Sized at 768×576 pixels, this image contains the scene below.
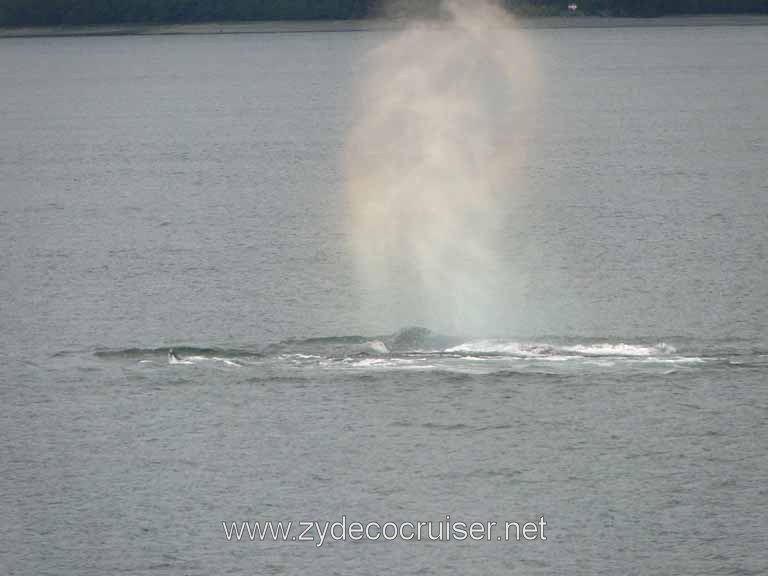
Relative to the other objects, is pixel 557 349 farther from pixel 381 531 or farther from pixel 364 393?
pixel 381 531

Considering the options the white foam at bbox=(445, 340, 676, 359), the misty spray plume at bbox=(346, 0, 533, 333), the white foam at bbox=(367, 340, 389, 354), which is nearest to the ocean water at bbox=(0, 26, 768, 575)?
the white foam at bbox=(445, 340, 676, 359)

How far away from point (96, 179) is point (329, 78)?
9761 centimetres

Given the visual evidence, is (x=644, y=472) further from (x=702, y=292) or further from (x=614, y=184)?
(x=614, y=184)

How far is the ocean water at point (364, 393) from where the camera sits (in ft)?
102

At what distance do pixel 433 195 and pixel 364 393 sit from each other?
122 feet

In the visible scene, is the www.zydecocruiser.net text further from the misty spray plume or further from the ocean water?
the misty spray plume

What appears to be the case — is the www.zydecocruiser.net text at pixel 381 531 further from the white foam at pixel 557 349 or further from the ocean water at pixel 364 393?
the white foam at pixel 557 349

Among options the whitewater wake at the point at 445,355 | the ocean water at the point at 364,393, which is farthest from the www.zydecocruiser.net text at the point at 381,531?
the whitewater wake at the point at 445,355

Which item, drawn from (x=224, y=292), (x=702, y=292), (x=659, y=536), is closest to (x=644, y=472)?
(x=659, y=536)

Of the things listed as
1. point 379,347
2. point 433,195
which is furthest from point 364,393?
point 433,195

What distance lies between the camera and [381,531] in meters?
31.5

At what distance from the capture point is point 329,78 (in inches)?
7249

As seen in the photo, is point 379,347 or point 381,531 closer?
point 381,531

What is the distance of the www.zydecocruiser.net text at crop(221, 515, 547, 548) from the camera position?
102 feet
